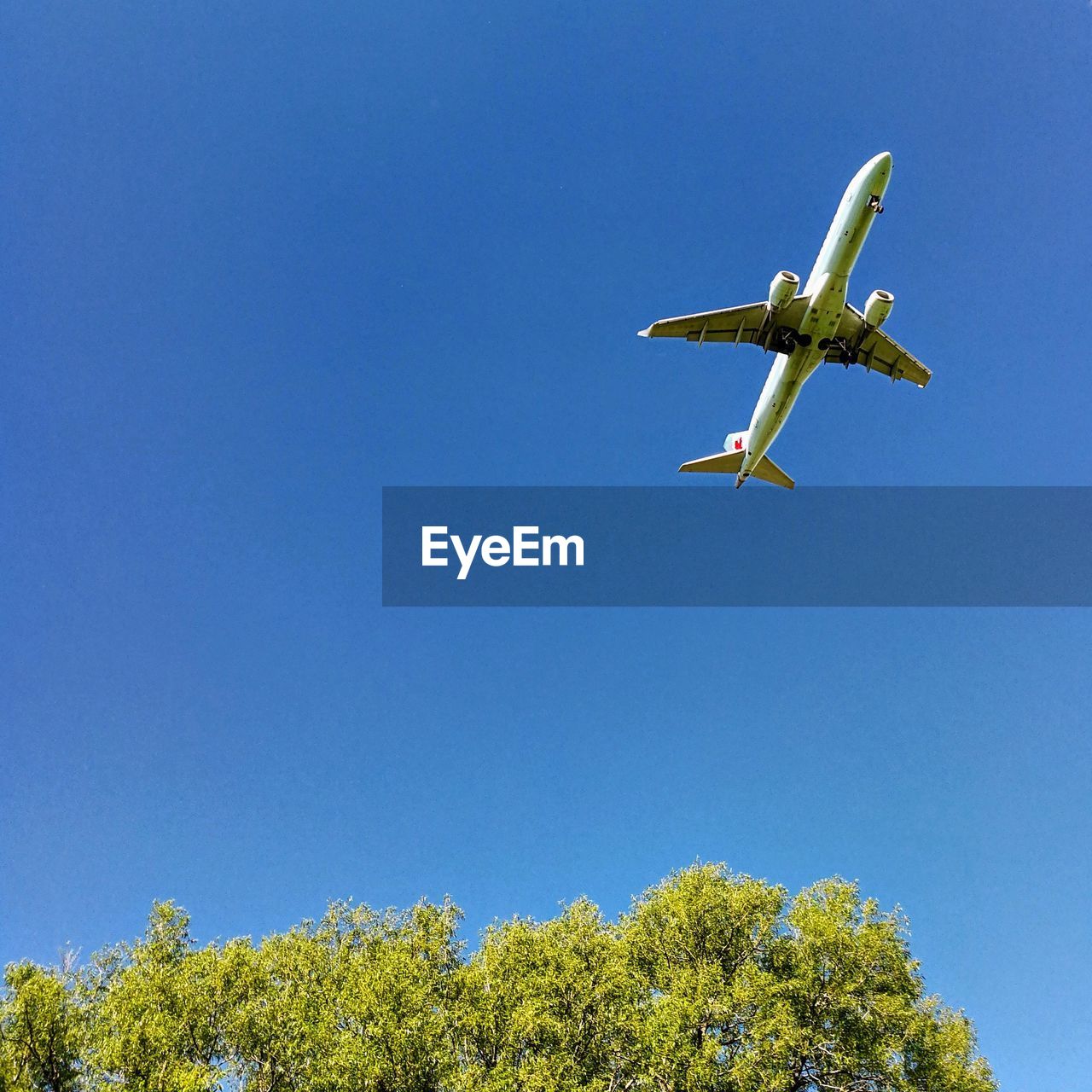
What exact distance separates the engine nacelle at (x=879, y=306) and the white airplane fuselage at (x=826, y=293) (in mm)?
1197

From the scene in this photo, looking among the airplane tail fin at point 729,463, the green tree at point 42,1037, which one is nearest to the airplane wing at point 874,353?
the airplane tail fin at point 729,463

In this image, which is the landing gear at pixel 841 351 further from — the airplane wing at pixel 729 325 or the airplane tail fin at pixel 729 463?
the airplane tail fin at pixel 729 463

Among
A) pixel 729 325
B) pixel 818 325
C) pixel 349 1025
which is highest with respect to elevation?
pixel 729 325

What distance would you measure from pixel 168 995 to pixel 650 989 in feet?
47.5

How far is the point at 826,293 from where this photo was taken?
94.4ft

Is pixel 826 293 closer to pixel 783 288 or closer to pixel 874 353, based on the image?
pixel 783 288

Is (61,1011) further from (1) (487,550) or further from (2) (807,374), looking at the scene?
(2) (807,374)

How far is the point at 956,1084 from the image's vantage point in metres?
21.2

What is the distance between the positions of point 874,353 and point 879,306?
162 inches

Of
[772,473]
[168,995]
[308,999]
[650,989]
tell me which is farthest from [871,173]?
[168,995]

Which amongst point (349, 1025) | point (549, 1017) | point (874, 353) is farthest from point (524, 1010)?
point (874, 353)

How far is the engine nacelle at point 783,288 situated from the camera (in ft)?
94.8

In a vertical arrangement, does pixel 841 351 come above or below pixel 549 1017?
above

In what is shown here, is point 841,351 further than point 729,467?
No
